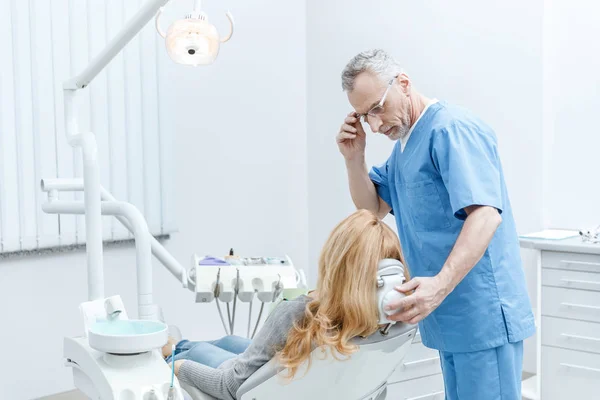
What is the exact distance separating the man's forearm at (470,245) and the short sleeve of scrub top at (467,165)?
29 millimetres

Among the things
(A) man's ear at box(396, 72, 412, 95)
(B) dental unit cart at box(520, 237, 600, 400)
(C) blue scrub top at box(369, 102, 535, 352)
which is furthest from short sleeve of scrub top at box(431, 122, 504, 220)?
(B) dental unit cart at box(520, 237, 600, 400)

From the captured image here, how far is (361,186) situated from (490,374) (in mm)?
650

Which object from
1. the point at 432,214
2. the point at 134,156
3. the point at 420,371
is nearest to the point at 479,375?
the point at 432,214

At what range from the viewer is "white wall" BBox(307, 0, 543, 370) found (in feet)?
11.0

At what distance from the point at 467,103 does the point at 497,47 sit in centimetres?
30

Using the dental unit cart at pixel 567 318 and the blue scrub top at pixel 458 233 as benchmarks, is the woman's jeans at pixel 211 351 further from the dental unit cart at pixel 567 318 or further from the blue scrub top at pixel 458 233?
the dental unit cart at pixel 567 318

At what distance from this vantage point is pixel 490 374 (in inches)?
68.5

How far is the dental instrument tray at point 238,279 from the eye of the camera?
94.3 inches

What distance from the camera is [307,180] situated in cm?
439

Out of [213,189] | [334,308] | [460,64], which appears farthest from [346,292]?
[213,189]

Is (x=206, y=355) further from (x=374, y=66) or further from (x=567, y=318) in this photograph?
(x=567, y=318)

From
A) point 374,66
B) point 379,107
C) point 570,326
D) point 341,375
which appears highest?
point 374,66

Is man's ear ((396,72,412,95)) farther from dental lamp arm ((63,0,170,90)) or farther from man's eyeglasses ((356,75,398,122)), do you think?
dental lamp arm ((63,0,170,90))

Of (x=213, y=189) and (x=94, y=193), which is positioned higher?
(x=94, y=193)
